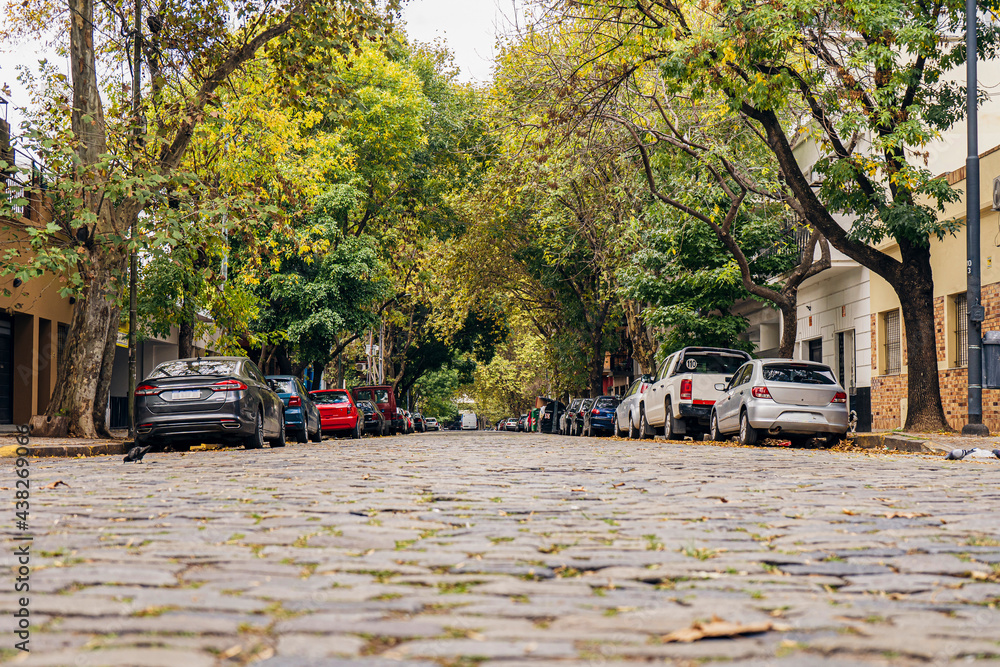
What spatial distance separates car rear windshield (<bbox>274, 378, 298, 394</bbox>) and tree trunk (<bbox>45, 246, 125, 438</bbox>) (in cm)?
552

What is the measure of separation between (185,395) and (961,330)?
613 inches

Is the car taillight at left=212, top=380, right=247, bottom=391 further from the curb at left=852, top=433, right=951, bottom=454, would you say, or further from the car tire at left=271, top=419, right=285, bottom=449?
the curb at left=852, top=433, right=951, bottom=454

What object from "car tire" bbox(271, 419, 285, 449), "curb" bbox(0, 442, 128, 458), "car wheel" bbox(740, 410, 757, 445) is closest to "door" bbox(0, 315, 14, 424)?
"car tire" bbox(271, 419, 285, 449)

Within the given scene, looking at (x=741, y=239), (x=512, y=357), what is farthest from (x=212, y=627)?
(x=512, y=357)

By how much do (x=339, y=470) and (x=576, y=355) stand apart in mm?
30996

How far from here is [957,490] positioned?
8750 millimetres

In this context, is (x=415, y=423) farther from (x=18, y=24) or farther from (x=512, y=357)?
(x=18, y=24)

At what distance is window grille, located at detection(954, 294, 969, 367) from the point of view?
22125 millimetres

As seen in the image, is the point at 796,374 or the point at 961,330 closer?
the point at 796,374

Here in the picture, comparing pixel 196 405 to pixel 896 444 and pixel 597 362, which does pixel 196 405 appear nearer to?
pixel 896 444

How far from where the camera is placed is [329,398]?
30.4 metres

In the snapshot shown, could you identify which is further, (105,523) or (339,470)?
(339,470)

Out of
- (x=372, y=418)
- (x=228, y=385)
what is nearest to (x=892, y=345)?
(x=228, y=385)

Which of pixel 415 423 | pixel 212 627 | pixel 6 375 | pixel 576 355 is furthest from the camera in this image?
pixel 415 423
